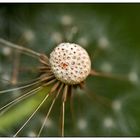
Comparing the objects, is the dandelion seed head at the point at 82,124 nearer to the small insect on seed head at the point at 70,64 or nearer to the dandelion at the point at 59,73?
the dandelion at the point at 59,73

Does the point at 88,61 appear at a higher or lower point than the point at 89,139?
higher

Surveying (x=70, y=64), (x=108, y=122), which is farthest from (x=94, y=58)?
(x=108, y=122)

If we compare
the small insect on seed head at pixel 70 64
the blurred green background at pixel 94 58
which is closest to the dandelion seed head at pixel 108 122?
the blurred green background at pixel 94 58

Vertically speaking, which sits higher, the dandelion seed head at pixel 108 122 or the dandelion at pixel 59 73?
the dandelion at pixel 59 73

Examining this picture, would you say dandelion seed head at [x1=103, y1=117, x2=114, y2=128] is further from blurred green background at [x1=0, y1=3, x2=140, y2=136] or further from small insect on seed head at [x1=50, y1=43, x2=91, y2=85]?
small insect on seed head at [x1=50, y1=43, x2=91, y2=85]

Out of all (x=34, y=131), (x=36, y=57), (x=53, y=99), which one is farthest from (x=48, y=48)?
(x=34, y=131)

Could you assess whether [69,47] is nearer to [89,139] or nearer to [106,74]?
[106,74]

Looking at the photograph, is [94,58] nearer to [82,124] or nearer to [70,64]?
[70,64]
